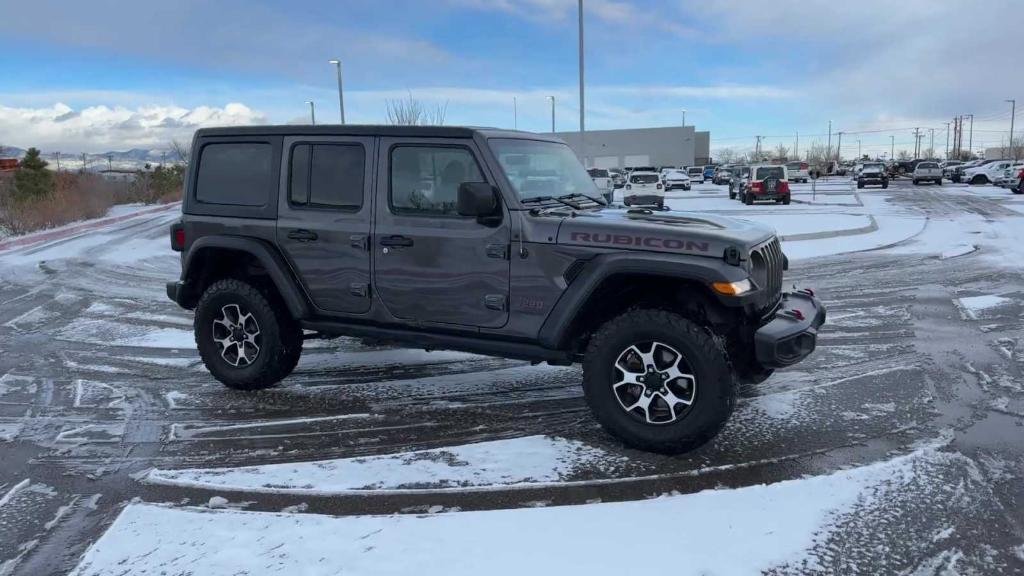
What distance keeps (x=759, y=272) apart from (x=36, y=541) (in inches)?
160

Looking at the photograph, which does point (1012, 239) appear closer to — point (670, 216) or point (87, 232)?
point (670, 216)

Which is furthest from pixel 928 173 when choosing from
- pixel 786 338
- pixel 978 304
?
pixel 786 338

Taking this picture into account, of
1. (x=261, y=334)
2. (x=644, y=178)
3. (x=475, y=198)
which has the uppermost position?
(x=644, y=178)

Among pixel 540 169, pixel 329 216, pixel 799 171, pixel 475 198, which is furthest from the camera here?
Answer: pixel 799 171

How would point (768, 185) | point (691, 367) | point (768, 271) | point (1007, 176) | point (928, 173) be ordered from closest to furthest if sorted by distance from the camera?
point (691, 367) < point (768, 271) < point (768, 185) < point (1007, 176) < point (928, 173)

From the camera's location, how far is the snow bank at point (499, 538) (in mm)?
3186

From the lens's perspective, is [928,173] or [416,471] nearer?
[416,471]

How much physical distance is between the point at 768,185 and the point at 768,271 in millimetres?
26584

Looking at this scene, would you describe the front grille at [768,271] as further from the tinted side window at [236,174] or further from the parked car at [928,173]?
the parked car at [928,173]

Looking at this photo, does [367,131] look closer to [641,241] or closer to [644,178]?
[641,241]

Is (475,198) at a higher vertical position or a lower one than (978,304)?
higher

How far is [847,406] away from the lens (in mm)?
5246

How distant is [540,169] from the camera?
→ 16.9 ft

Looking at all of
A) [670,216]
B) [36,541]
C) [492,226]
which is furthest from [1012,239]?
[36,541]
